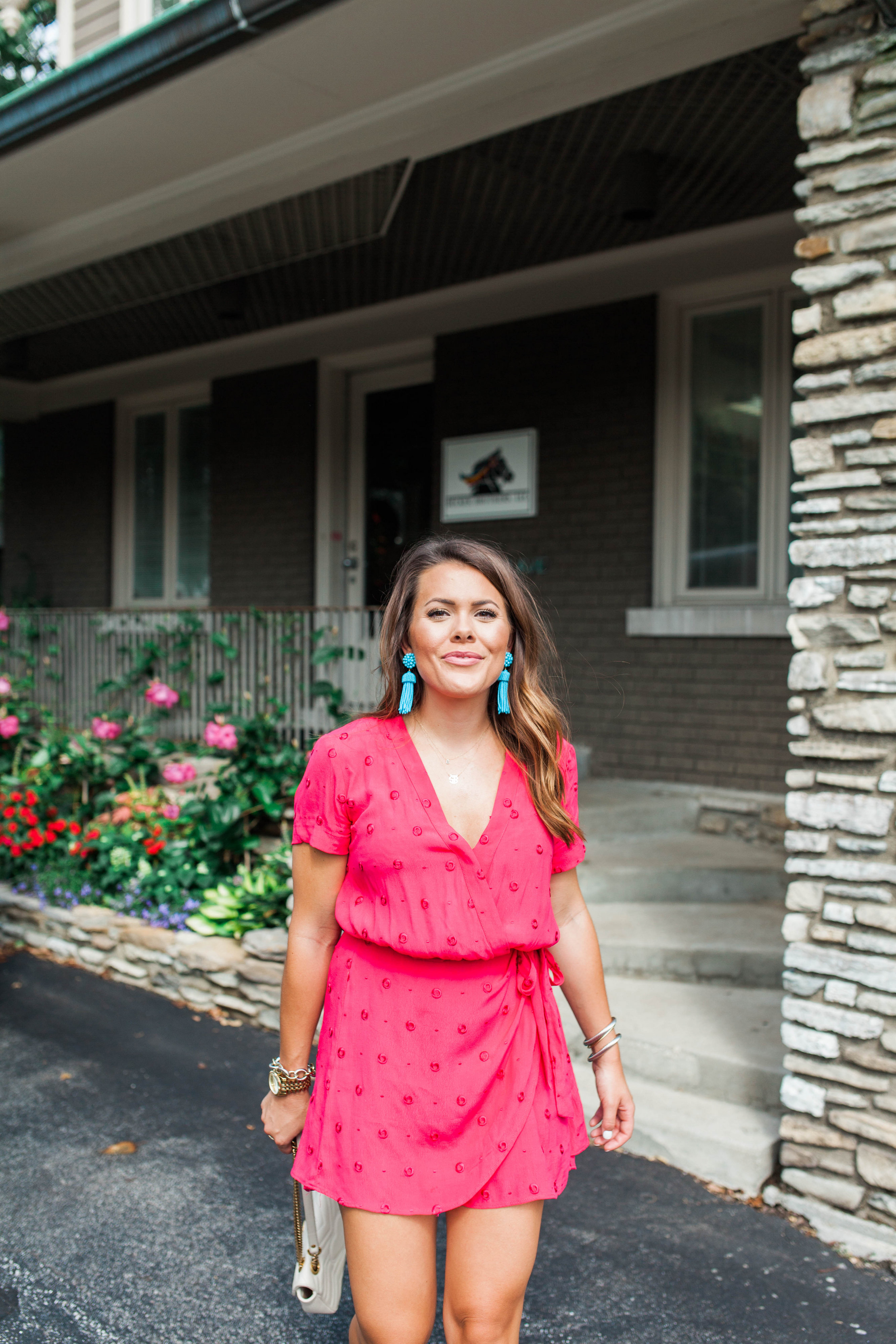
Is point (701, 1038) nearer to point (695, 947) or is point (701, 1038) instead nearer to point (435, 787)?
point (695, 947)

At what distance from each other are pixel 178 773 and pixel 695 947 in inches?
116

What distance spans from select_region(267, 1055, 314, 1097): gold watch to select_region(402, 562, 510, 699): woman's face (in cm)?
71

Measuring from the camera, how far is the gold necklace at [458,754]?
182 cm

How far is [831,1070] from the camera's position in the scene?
9.63 ft

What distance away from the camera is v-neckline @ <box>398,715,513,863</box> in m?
1.73

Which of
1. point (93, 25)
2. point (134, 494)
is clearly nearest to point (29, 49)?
point (93, 25)

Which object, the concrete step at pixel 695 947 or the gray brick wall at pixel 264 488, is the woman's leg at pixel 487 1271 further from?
the gray brick wall at pixel 264 488

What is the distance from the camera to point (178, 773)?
569cm

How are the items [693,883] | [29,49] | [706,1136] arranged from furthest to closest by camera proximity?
1. [29,49]
2. [693,883]
3. [706,1136]

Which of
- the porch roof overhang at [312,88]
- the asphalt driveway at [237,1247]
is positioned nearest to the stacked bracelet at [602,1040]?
the asphalt driveway at [237,1247]

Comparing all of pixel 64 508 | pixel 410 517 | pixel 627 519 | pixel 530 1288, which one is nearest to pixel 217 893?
pixel 530 1288

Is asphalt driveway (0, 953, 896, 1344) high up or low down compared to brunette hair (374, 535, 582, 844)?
down

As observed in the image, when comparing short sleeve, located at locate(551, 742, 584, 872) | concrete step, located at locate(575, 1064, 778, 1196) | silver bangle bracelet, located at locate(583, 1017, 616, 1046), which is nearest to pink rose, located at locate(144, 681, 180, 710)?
concrete step, located at locate(575, 1064, 778, 1196)

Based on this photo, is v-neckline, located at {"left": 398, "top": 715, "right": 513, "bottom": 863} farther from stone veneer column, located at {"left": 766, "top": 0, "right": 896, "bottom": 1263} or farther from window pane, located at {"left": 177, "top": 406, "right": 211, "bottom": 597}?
window pane, located at {"left": 177, "top": 406, "right": 211, "bottom": 597}
